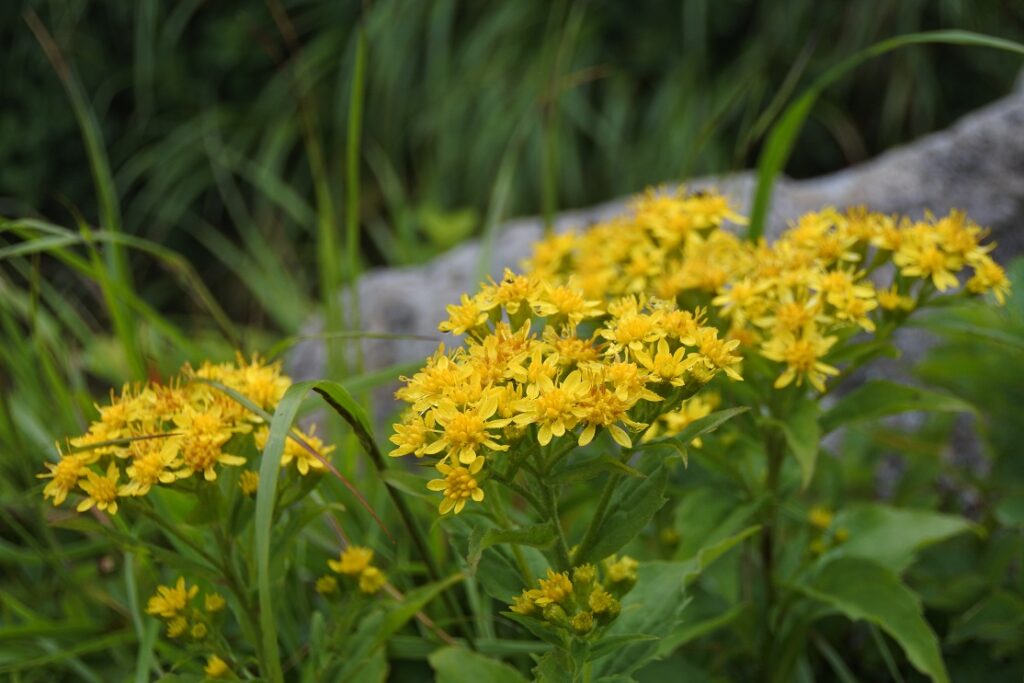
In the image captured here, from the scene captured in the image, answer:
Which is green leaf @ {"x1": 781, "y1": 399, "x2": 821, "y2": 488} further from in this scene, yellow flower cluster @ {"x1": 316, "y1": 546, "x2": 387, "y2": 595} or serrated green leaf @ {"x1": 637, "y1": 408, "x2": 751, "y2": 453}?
yellow flower cluster @ {"x1": 316, "y1": 546, "x2": 387, "y2": 595}

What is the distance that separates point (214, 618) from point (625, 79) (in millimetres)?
3621

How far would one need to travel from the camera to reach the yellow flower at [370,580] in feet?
4.19

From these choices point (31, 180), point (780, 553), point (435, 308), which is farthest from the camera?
point (31, 180)

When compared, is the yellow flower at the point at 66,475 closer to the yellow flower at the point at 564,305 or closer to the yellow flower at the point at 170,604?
the yellow flower at the point at 170,604

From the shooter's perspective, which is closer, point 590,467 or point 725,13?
point 590,467

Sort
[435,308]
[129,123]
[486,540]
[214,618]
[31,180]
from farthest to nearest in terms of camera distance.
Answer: [129,123], [31,180], [435,308], [214,618], [486,540]

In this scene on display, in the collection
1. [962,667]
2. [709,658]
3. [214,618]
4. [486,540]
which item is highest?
[486,540]

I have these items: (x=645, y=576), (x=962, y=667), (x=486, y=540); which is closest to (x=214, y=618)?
(x=486, y=540)

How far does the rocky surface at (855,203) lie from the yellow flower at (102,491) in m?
1.11

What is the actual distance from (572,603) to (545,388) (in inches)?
9.1

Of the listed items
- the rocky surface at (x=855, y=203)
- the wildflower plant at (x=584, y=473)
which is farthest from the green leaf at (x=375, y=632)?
the rocky surface at (x=855, y=203)

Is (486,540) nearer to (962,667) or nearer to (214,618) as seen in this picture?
(214,618)

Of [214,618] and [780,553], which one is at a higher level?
[214,618]

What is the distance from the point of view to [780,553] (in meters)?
1.64
